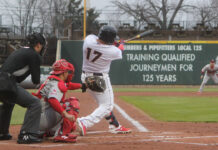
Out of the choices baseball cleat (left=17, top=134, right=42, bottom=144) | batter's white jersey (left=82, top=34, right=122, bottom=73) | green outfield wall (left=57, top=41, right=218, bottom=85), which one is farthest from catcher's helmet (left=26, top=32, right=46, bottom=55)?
green outfield wall (left=57, top=41, right=218, bottom=85)

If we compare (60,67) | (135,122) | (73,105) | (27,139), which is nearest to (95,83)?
(73,105)

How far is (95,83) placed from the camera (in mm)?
6371

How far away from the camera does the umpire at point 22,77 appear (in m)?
5.59

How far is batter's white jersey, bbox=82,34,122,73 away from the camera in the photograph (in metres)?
6.55

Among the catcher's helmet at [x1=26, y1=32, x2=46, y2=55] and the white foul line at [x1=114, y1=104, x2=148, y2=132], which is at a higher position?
the catcher's helmet at [x1=26, y1=32, x2=46, y2=55]

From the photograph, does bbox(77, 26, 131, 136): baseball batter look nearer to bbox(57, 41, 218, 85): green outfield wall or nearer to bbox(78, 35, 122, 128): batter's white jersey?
bbox(78, 35, 122, 128): batter's white jersey

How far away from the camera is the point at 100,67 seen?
669 centimetres

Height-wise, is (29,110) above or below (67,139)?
above

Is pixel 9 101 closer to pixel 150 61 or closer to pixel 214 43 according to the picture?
pixel 150 61

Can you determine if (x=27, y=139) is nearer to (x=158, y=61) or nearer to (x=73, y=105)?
(x=73, y=105)

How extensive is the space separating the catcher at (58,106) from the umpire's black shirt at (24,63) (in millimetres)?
302

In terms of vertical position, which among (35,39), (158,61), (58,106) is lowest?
(158,61)

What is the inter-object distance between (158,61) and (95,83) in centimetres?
2027

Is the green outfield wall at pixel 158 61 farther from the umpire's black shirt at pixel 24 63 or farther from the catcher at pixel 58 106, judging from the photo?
the umpire's black shirt at pixel 24 63
